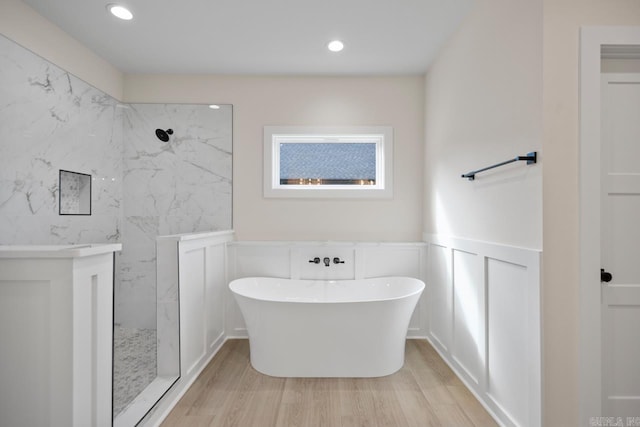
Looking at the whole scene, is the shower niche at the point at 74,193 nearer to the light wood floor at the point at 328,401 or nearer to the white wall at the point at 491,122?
the light wood floor at the point at 328,401

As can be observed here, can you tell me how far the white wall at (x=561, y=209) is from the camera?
1.40 meters

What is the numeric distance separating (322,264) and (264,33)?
193 cm

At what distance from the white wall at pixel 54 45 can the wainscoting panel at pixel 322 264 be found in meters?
1.78

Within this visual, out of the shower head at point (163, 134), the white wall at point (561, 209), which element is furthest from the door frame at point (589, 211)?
the shower head at point (163, 134)

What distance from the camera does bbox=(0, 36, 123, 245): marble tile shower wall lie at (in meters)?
1.85

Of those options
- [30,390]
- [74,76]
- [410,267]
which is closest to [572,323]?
[410,267]

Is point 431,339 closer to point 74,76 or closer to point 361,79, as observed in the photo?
point 361,79

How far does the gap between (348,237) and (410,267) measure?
634 millimetres

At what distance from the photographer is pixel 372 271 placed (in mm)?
2879

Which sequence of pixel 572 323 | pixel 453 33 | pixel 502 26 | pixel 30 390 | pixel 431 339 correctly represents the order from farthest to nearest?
1. pixel 431 339
2. pixel 453 33
3. pixel 502 26
4. pixel 572 323
5. pixel 30 390

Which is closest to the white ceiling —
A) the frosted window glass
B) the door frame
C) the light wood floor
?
the frosted window glass

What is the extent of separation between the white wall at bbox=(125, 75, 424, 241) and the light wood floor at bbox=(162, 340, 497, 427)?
1.21 metres

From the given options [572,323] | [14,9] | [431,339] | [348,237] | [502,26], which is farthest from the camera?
[348,237]

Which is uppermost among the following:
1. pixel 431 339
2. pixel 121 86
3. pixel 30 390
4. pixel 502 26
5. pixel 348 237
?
pixel 121 86
